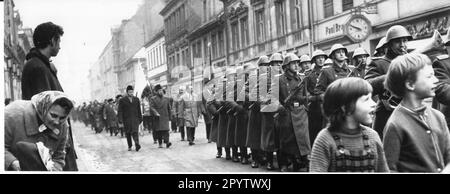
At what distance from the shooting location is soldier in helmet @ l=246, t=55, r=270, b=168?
7.10m

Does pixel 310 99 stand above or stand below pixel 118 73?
below

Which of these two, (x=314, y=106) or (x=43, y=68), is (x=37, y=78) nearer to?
(x=43, y=68)

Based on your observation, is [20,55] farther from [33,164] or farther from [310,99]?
[310,99]

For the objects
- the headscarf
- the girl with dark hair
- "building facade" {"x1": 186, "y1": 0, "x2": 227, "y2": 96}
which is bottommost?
the girl with dark hair

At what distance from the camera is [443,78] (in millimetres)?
4051

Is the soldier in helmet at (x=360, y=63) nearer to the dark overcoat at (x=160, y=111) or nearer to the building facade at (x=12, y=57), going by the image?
the building facade at (x=12, y=57)

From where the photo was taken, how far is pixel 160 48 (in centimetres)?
646

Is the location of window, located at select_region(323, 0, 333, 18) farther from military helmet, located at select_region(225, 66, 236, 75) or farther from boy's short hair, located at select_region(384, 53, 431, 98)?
boy's short hair, located at select_region(384, 53, 431, 98)

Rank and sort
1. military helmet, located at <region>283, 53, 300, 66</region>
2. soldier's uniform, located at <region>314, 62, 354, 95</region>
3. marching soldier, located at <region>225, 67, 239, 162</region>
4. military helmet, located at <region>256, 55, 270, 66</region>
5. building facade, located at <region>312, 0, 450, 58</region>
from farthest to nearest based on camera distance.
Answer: marching soldier, located at <region>225, 67, 239, 162</region> < building facade, located at <region>312, 0, 450, 58</region> < military helmet, located at <region>256, 55, 270, 66</region> < military helmet, located at <region>283, 53, 300, 66</region> < soldier's uniform, located at <region>314, 62, 354, 95</region>

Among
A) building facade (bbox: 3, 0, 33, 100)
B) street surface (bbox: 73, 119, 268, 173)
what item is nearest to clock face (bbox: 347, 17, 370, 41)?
street surface (bbox: 73, 119, 268, 173)

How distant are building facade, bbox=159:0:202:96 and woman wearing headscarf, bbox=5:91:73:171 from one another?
2869mm

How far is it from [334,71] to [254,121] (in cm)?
162

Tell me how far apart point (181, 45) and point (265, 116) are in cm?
149
